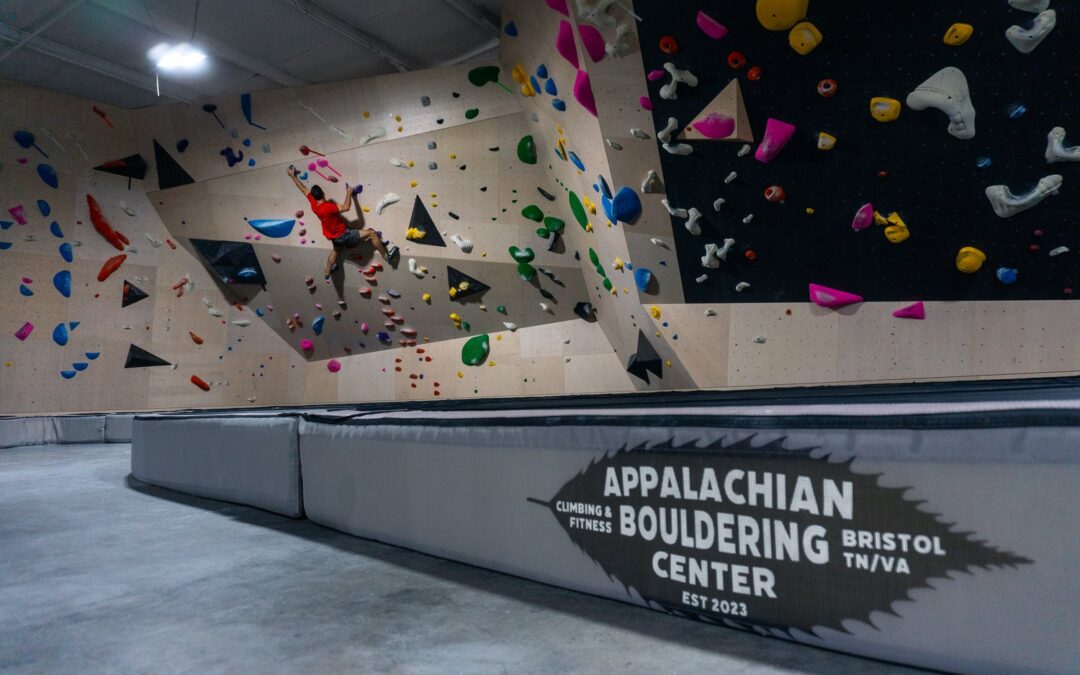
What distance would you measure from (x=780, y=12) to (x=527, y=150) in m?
2.46

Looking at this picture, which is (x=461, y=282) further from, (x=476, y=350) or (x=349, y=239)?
(x=349, y=239)

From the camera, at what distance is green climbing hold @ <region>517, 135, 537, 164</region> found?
4.83 metres

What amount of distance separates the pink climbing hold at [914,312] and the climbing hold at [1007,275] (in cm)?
30

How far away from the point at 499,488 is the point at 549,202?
379 centimetres

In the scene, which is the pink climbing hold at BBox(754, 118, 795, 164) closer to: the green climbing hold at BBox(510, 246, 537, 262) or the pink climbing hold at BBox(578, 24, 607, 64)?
the pink climbing hold at BBox(578, 24, 607, 64)

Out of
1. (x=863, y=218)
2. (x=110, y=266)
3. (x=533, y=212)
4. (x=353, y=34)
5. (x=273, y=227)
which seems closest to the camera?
(x=863, y=218)

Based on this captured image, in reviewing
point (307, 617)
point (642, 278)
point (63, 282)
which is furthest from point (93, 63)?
point (307, 617)

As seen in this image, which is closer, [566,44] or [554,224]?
[566,44]

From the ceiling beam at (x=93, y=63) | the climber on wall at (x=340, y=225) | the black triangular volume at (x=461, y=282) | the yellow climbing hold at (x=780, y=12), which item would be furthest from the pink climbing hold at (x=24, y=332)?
the yellow climbing hold at (x=780, y=12)

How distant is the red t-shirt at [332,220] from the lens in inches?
217

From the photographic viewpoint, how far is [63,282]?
19.5ft

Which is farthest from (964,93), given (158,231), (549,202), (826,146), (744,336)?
(158,231)

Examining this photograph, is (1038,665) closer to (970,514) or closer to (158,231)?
(970,514)

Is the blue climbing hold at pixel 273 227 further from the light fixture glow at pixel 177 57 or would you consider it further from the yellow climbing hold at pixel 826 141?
the yellow climbing hold at pixel 826 141
